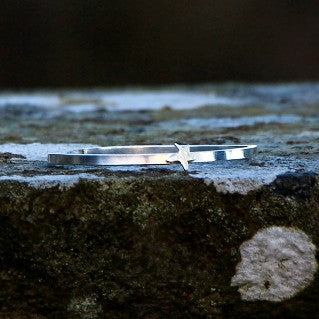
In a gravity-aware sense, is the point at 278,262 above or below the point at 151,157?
below

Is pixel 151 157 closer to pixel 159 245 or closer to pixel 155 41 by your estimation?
pixel 159 245

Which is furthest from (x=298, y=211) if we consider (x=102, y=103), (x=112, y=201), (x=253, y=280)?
(x=102, y=103)

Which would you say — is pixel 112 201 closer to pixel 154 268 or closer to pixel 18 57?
pixel 154 268

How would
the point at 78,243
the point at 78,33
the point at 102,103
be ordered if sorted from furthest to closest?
the point at 78,33
the point at 102,103
the point at 78,243

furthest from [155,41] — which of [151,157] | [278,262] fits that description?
[278,262]

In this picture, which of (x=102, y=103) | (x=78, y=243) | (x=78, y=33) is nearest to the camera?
(x=78, y=243)
